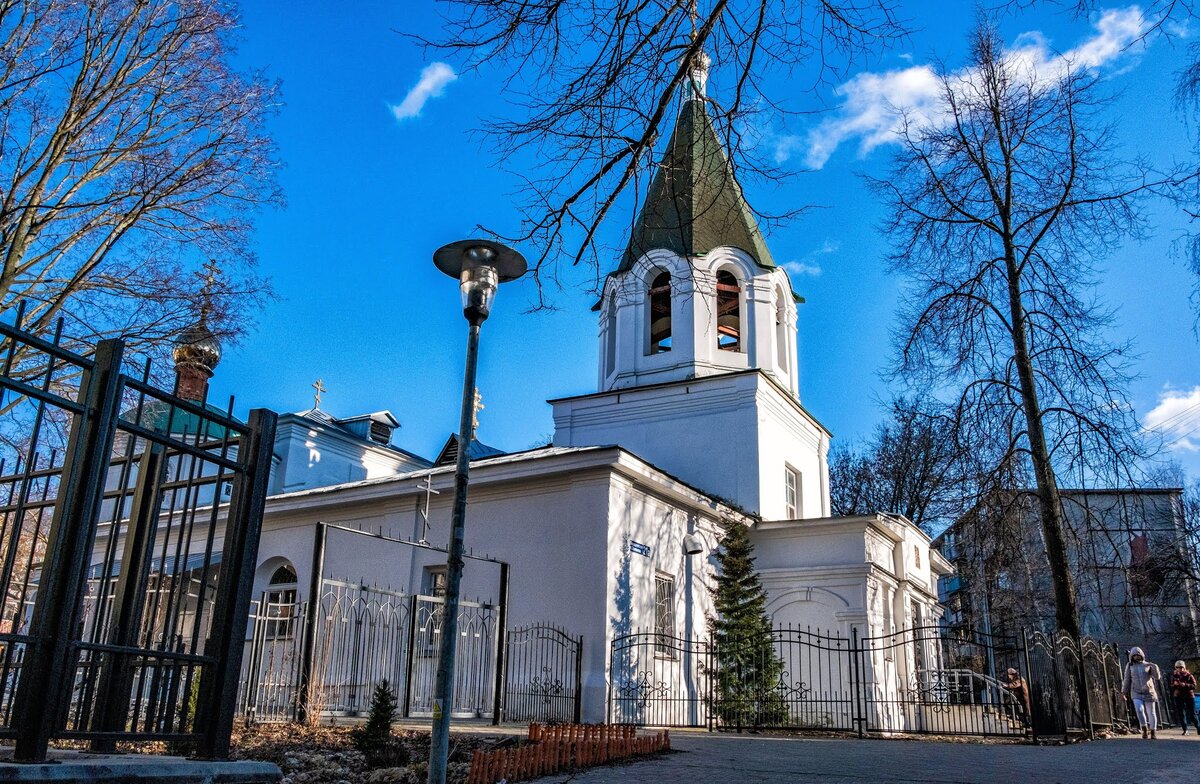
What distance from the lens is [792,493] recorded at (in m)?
24.2

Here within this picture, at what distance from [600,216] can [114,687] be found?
15.8 ft

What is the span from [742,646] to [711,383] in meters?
7.06

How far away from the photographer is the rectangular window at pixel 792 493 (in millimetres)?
23600

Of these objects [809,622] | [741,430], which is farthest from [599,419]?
[809,622]

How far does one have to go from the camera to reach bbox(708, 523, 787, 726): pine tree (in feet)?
56.0

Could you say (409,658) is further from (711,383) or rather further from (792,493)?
(792,493)

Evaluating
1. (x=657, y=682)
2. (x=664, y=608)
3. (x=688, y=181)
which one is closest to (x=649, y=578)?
(x=664, y=608)

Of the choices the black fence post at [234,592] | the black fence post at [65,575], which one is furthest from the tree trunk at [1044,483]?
the black fence post at [65,575]

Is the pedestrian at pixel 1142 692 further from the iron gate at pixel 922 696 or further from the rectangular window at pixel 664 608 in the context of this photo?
the rectangular window at pixel 664 608

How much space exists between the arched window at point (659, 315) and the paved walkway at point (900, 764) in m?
13.0

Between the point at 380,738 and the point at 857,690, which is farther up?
the point at 857,690

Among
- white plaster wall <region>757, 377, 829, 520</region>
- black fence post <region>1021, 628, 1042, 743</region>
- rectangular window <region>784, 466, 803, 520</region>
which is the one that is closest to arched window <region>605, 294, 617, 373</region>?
white plaster wall <region>757, 377, 829, 520</region>

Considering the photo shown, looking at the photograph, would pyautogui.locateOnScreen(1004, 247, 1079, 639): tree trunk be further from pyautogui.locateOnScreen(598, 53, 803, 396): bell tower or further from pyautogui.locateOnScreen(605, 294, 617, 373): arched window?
pyautogui.locateOnScreen(605, 294, 617, 373): arched window

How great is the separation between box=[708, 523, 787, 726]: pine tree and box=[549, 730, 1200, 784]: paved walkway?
409 cm
